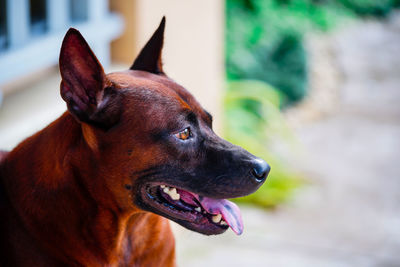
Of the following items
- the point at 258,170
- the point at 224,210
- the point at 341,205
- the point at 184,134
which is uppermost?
the point at 184,134

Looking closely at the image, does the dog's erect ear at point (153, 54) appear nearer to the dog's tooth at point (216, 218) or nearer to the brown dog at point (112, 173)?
the brown dog at point (112, 173)

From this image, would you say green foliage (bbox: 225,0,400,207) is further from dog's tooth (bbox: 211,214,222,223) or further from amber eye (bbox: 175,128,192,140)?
amber eye (bbox: 175,128,192,140)

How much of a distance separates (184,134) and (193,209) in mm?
264

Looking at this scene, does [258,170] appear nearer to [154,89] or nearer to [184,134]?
[184,134]

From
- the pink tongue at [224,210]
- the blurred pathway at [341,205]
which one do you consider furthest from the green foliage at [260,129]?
the pink tongue at [224,210]

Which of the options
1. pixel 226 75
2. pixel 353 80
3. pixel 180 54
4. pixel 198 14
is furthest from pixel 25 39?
pixel 353 80

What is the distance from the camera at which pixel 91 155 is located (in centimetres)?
192

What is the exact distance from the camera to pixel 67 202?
6.46 feet

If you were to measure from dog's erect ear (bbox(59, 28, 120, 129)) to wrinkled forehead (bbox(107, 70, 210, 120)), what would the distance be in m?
0.07

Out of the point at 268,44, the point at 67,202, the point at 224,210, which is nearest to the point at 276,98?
the point at 268,44

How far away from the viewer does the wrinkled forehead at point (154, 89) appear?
6.39 ft

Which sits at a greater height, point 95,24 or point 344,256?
point 95,24

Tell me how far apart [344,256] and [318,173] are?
70.2 inches

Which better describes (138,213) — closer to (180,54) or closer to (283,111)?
(180,54)
